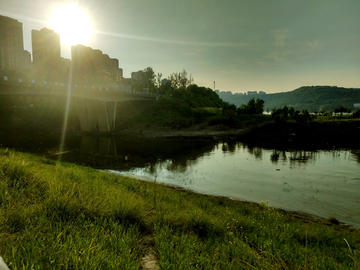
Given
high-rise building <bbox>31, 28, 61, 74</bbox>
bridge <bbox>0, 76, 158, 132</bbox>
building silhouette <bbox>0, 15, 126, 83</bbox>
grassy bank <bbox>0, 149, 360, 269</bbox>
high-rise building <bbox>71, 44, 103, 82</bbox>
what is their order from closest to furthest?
grassy bank <bbox>0, 149, 360, 269</bbox>
bridge <bbox>0, 76, 158, 132</bbox>
building silhouette <bbox>0, 15, 126, 83</bbox>
high-rise building <bbox>31, 28, 61, 74</bbox>
high-rise building <bbox>71, 44, 103, 82</bbox>

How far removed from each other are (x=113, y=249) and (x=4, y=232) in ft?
6.60

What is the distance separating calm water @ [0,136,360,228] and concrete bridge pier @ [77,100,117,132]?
21.9 m

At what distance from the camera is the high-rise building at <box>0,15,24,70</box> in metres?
78.3

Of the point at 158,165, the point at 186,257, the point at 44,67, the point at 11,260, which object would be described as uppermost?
the point at 44,67

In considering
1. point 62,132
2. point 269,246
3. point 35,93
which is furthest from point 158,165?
point 62,132

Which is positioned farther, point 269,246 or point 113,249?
point 269,246

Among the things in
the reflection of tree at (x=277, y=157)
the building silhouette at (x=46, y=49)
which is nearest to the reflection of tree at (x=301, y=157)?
the reflection of tree at (x=277, y=157)

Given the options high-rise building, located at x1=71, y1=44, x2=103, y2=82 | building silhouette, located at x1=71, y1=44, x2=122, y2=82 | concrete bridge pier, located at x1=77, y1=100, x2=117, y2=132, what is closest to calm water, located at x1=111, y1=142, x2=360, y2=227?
concrete bridge pier, located at x1=77, y1=100, x2=117, y2=132

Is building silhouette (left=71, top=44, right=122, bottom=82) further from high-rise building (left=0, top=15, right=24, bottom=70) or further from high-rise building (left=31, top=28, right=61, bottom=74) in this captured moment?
high-rise building (left=0, top=15, right=24, bottom=70)

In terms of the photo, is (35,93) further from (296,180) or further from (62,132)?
(296,180)

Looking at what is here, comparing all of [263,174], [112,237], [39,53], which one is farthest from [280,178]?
[39,53]

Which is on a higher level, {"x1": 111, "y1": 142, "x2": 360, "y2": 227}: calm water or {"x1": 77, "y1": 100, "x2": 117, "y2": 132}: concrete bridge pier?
{"x1": 77, "y1": 100, "x2": 117, "y2": 132}: concrete bridge pier

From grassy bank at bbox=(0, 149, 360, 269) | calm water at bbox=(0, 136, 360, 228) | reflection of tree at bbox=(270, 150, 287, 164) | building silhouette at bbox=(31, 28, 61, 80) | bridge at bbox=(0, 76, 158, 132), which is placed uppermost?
building silhouette at bbox=(31, 28, 61, 80)

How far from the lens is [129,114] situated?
64688mm
